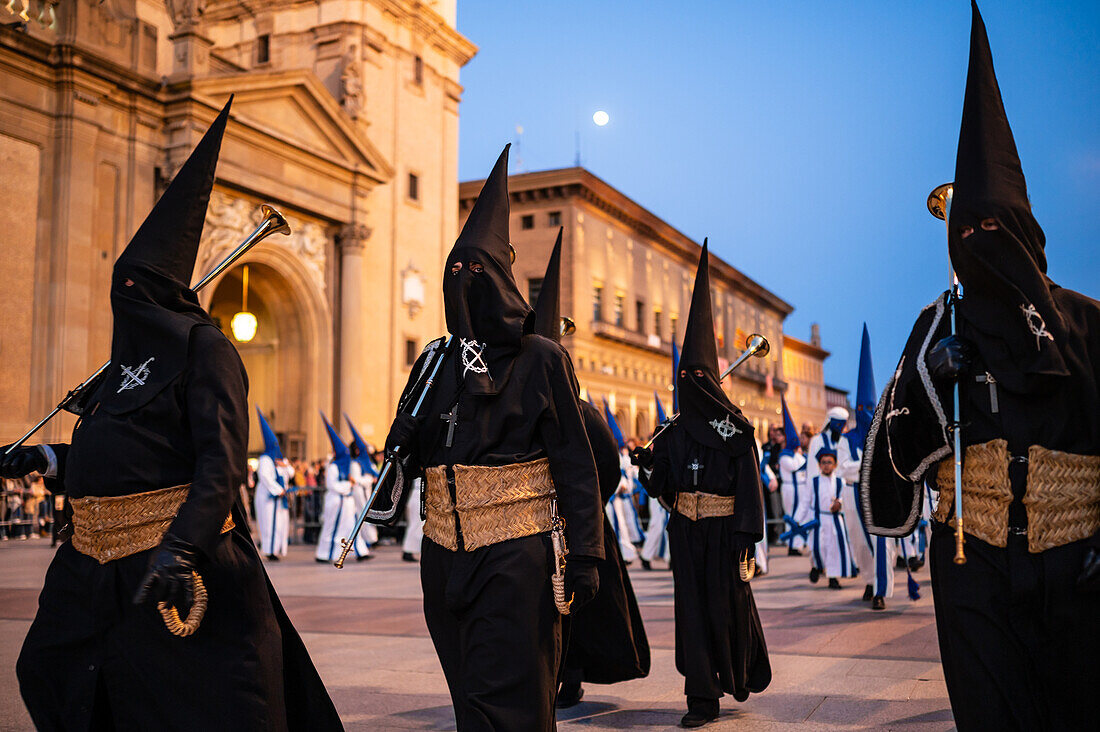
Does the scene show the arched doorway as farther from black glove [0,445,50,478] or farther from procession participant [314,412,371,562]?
black glove [0,445,50,478]

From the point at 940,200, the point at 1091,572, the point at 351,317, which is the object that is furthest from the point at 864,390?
the point at 351,317

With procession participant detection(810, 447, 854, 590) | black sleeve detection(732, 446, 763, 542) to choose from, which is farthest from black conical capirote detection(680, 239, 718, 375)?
procession participant detection(810, 447, 854, 590)

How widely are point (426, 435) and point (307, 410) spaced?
25482 mm

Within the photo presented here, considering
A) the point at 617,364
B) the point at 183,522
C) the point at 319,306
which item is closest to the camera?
the point at 183,522

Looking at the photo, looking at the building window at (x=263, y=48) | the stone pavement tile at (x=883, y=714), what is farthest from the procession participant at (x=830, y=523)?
the building window at (x=263, y=48)

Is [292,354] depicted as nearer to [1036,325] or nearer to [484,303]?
[484,303]

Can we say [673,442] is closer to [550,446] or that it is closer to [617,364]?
[550,446]

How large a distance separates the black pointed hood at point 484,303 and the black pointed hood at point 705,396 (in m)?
2.67

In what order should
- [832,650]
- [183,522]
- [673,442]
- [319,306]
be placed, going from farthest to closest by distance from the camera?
[319,306]
[832,650]
[673,442]
[183,522]

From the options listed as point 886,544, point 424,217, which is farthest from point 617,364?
point 886,544

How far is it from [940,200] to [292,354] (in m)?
26.6

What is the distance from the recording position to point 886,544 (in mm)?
11055

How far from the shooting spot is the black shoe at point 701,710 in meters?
5.79

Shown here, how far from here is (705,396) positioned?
6.75m
